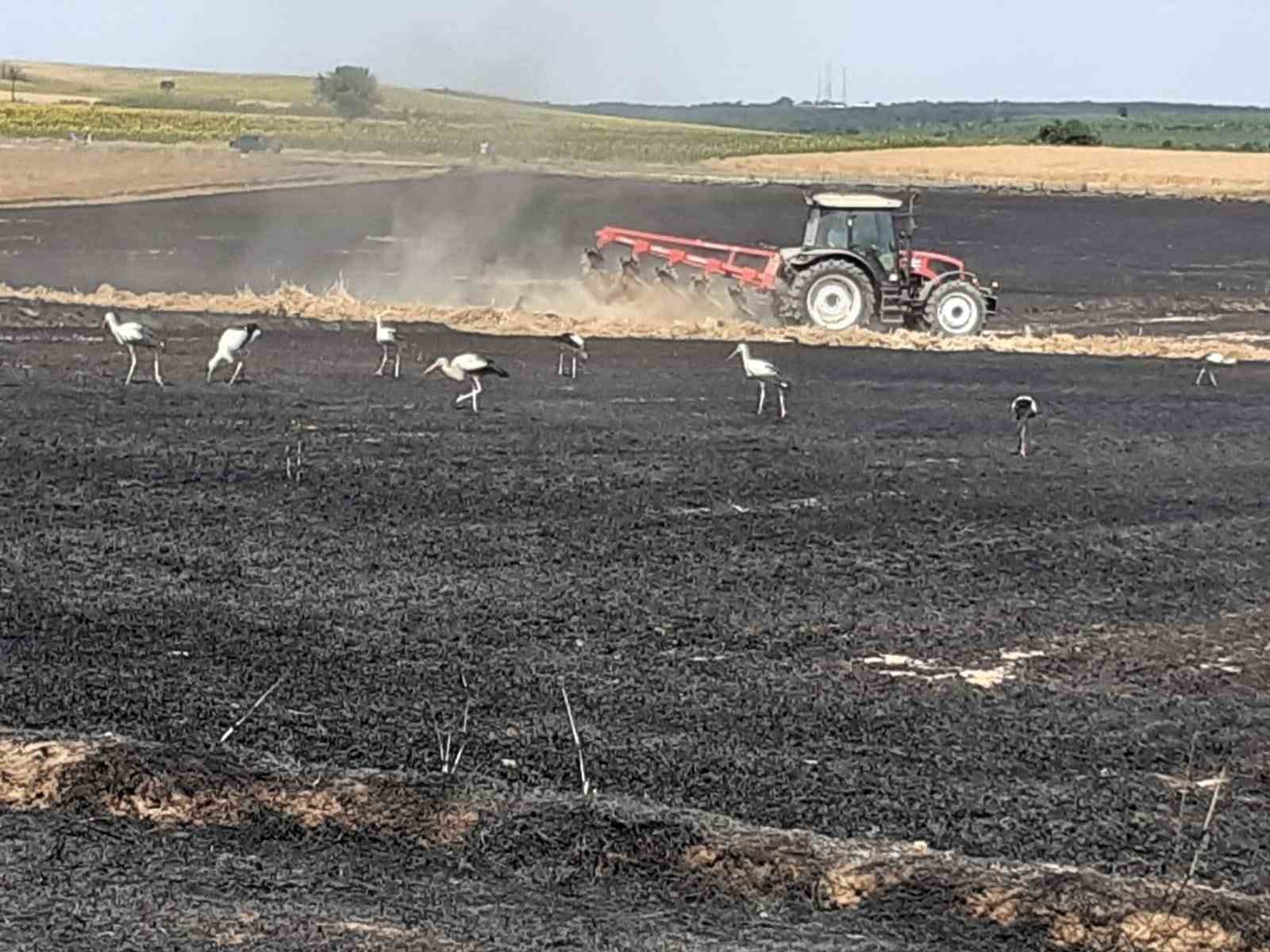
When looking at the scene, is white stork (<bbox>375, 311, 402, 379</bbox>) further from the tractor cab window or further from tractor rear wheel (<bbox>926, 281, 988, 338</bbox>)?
tractor rear wheel (<bbox>926, 281, 988, 338</bbox>)

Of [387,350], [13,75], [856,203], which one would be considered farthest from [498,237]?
[13,75]

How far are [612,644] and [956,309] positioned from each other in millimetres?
17114

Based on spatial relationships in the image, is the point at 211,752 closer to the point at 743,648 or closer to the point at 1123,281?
the point at 743,648

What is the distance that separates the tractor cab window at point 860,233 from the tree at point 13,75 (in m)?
132

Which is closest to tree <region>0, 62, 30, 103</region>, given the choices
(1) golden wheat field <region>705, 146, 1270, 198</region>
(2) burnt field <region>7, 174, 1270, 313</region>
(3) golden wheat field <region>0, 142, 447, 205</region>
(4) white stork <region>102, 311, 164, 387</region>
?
(3) golden wheat field <region>0, 142, 447, 205</region>

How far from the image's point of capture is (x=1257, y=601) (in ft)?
38.3

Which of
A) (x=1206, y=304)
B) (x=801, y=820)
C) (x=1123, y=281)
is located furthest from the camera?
(x=1123, y=281)

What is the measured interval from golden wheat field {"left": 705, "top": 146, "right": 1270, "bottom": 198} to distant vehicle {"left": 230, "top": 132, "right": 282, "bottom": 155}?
2034 centimetres

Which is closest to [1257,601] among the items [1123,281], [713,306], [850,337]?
[850,337]

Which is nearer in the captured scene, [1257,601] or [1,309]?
[1257,601]

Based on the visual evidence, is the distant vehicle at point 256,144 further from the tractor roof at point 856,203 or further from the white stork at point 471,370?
the white stork at point 471,370

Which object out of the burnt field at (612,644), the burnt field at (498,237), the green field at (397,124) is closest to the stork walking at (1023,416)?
the burnt field at (612,644)

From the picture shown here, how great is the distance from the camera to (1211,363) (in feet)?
79.2

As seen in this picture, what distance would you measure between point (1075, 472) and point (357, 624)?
24.5 feet
